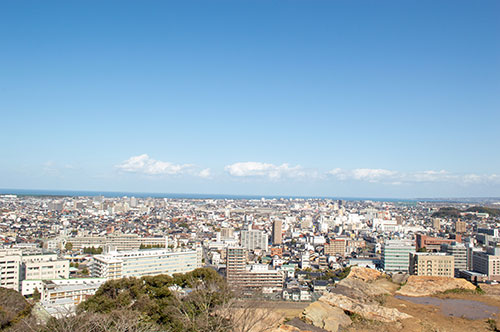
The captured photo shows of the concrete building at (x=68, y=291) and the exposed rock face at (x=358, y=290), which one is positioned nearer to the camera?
the exposed rock face at (x=358, y=290)

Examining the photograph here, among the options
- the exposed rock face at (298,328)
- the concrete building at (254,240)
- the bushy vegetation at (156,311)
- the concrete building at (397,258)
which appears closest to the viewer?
the exposed rock face at (298,328)

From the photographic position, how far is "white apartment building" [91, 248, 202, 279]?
14.9m

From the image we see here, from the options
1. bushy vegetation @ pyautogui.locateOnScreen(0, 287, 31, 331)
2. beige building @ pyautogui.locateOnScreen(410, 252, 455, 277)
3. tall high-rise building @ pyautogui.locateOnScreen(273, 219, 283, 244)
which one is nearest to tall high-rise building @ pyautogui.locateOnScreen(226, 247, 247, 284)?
beige building @ pyautogui.locateOnScreen(410, 252, 455, 277)

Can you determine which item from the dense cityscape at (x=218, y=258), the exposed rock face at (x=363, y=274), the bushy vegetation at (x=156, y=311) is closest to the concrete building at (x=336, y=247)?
the dense cityscape at (x=218, y=258)

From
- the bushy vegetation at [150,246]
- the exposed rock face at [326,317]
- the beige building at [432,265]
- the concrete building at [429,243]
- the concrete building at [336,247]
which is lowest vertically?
the concrete building at [336,247]

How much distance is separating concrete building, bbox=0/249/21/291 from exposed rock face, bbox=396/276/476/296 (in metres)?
13.1

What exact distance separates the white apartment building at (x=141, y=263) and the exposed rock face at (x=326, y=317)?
421 inches

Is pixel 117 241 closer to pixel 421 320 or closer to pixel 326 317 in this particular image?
pixel 326 317

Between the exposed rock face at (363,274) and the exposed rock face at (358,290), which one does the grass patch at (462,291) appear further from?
the exposed rock face at (363,274)

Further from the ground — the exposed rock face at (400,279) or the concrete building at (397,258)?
the exposed rock face at (400,279)

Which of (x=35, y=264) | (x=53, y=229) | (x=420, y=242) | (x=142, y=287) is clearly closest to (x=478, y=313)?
(x=142, y=287)

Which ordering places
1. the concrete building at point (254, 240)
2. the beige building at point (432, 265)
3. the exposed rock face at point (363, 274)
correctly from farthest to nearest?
1. the concrete building at point (254, 240)
2. the beige building at point (432, 265)
3. the exposed rock face at point (363, 274)

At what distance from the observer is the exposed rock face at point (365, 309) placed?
5.53 meters

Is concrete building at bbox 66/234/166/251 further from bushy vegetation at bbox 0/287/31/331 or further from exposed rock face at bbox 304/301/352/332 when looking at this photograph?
exposed rock face at bbox 304/301/352/332
